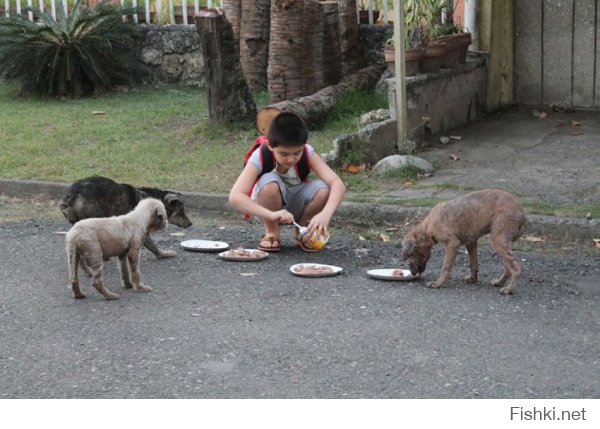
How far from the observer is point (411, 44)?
11266 mm

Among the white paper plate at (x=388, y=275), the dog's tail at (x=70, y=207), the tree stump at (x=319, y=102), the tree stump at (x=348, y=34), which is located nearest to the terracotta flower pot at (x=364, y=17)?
the tree stump at (x=348, y=34)

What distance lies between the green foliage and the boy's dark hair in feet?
23.4

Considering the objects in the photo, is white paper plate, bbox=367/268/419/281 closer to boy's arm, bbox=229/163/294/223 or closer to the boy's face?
boy's arm, bbox=229/163/294/223

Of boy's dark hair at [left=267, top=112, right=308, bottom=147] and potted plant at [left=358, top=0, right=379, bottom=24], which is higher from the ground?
potted plant at [left=358, top=0, right=379, bottom=24]

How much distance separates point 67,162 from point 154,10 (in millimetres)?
5519

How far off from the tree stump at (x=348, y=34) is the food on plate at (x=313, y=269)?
628 cm

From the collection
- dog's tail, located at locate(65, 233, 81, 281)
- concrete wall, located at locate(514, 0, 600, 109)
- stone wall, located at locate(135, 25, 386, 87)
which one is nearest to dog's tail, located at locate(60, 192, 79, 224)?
dog's tail, located at locate(65, 233, 81, 281)

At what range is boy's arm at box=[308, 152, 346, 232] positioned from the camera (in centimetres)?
726

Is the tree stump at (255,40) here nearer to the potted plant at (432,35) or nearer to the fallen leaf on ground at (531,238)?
the potted plant at (432,35)

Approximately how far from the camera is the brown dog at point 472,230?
6.45m

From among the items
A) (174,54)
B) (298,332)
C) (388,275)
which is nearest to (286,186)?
(388,275)

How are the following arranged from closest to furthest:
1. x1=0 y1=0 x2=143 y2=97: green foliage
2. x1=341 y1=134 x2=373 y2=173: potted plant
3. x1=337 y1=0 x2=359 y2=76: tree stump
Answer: x1=341 y1=134 x2=373 y2=173: potted plant → x1=337 y1=0 x2=359 y2=76: tree stump → x1=0 y1=0 x2=143 y2=97: green foliage

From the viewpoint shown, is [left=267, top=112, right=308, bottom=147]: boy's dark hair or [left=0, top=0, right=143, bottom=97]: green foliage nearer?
[left=267, top=112, right=308, bottom=147]: boy's dark hair

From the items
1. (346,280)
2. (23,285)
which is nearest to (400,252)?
(346,280)
